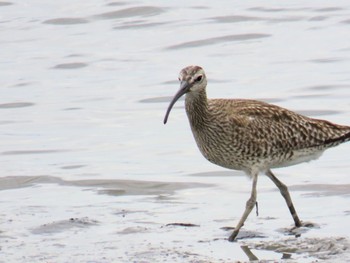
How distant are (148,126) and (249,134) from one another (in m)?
5.10

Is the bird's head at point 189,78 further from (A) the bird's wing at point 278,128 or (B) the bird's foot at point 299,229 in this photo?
(B) the bird's foot at point 299,229

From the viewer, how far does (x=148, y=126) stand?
56.3 ft

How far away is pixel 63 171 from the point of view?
15.2 meters

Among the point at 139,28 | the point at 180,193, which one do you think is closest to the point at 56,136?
the point at 180,193

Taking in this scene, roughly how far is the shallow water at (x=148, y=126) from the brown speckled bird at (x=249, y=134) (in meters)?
0.55

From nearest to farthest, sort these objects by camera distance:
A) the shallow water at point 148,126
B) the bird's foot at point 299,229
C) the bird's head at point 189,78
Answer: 1. the shallow water at point 148,126
2. the bird's foot at point 299,229
3. the bird's head at point 189,78

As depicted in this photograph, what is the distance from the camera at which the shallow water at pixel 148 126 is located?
38.0 feet

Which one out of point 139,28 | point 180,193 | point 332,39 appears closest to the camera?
point 180,193

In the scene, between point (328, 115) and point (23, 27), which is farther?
point (23, 27)

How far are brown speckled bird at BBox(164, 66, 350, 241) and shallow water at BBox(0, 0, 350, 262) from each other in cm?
55

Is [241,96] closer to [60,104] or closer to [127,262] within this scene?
[60,104]

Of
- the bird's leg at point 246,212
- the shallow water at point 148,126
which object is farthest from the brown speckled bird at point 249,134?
the shallow water at point 148,126

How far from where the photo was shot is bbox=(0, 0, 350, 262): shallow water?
38.0 ft

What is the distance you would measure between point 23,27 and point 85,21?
1244 mm
